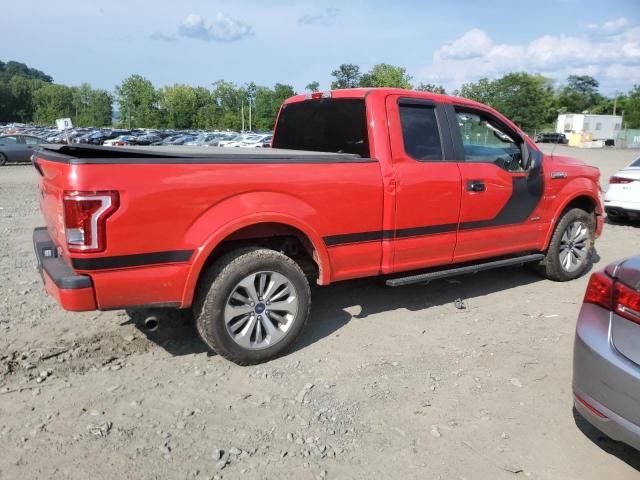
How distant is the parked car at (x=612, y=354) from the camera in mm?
2463

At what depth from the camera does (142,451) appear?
292 cm

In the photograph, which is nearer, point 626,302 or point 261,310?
point 626,302

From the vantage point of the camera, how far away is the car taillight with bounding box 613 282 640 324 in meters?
2.53

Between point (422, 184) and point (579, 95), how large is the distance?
122 m

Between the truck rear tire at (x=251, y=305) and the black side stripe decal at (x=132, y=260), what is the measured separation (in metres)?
0.31

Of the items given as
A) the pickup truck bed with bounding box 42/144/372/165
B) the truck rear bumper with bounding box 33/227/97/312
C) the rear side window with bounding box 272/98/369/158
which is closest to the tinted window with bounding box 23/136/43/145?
the rear side window with bounding box 272/98/369/158

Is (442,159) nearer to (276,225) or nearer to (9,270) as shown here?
(276,225)

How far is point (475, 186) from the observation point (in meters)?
4.82

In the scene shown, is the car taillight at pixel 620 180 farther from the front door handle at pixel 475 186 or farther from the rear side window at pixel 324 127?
the rear side window at pixel 324 127

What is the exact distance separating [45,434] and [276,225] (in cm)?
195

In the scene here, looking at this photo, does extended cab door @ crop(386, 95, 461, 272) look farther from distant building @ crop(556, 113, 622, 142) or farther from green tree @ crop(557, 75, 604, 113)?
green tree @ crop(557, 75, 604, 113)

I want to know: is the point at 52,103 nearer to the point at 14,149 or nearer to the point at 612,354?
the point at 14,149

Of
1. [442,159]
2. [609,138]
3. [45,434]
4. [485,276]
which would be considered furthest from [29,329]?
[609,138]

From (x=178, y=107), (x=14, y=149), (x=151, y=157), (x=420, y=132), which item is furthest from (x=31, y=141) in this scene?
(x=178, y=107)
